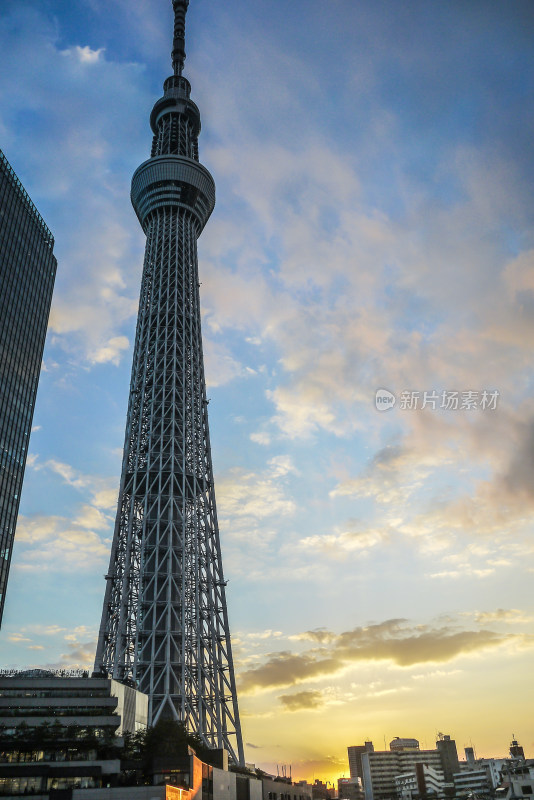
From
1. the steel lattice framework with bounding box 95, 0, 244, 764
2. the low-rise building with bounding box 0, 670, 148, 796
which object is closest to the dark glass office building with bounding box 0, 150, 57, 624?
the steel lattice framework with bounding box 95, 0, 244, 764

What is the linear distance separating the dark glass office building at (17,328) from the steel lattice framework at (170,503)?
21.8 metres

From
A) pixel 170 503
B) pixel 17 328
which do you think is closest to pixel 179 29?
pixel 17 328

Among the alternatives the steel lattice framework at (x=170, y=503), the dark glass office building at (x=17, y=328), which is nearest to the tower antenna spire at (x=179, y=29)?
the steel lattice framework at (x=170, y=503)

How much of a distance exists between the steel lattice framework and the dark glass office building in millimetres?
21839

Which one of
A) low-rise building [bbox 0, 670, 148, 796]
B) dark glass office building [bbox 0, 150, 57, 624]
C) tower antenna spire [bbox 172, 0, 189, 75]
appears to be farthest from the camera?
tower antenna spire [bbox 172, 0, 189, 75]

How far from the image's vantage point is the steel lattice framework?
9900 cm

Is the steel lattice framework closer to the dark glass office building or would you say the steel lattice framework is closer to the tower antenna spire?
the dark glass office building

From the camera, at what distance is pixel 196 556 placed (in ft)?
362

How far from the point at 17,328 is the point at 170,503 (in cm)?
4998

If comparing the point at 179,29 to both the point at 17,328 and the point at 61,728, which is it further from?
the point at 61,728

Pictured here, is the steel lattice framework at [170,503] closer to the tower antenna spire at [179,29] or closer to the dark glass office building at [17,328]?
the dark glass office building at [17,328]

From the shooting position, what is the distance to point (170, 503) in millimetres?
110062

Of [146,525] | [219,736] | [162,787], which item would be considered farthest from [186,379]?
[162,787]

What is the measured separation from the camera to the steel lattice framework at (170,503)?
99000 millimetres
